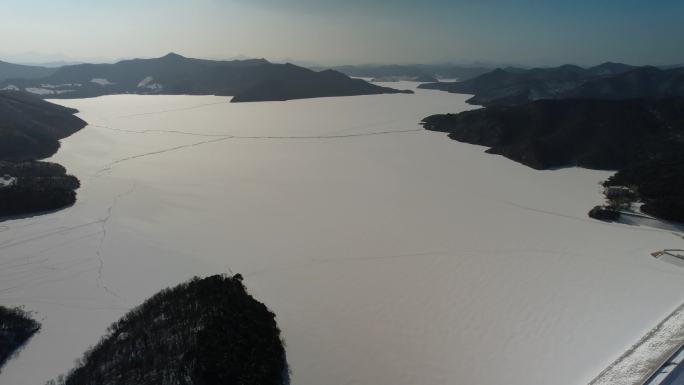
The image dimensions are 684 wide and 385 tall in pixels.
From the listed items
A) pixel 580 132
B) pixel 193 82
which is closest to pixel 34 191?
pixel 580 132

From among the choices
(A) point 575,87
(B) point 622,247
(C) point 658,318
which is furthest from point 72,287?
(A) point 575,87

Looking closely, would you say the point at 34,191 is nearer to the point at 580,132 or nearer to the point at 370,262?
the point at 370,262

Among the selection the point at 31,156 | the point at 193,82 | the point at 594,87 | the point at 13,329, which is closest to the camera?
the point at 13,329

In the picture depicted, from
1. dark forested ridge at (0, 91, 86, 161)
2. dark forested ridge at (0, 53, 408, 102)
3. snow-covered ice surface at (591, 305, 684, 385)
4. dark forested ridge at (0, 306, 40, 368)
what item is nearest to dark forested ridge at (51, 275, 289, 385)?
dark forested ridge at (0, 306, 40, 368)

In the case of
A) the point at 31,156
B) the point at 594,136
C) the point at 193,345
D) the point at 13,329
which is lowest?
the point at 13,329

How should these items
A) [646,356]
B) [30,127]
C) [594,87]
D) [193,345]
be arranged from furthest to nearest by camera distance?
1. [594,87]
2. [30,127]
3. [646,356]
4. [193,345]

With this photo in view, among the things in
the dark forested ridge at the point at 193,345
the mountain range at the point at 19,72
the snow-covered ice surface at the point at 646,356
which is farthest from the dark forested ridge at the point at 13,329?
the mountain range at the point at 19,72

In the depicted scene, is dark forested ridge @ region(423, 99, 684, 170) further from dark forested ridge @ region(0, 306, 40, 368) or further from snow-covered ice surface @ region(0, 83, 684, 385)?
dark forested ridge @ region(0, 306, 40, 368)
